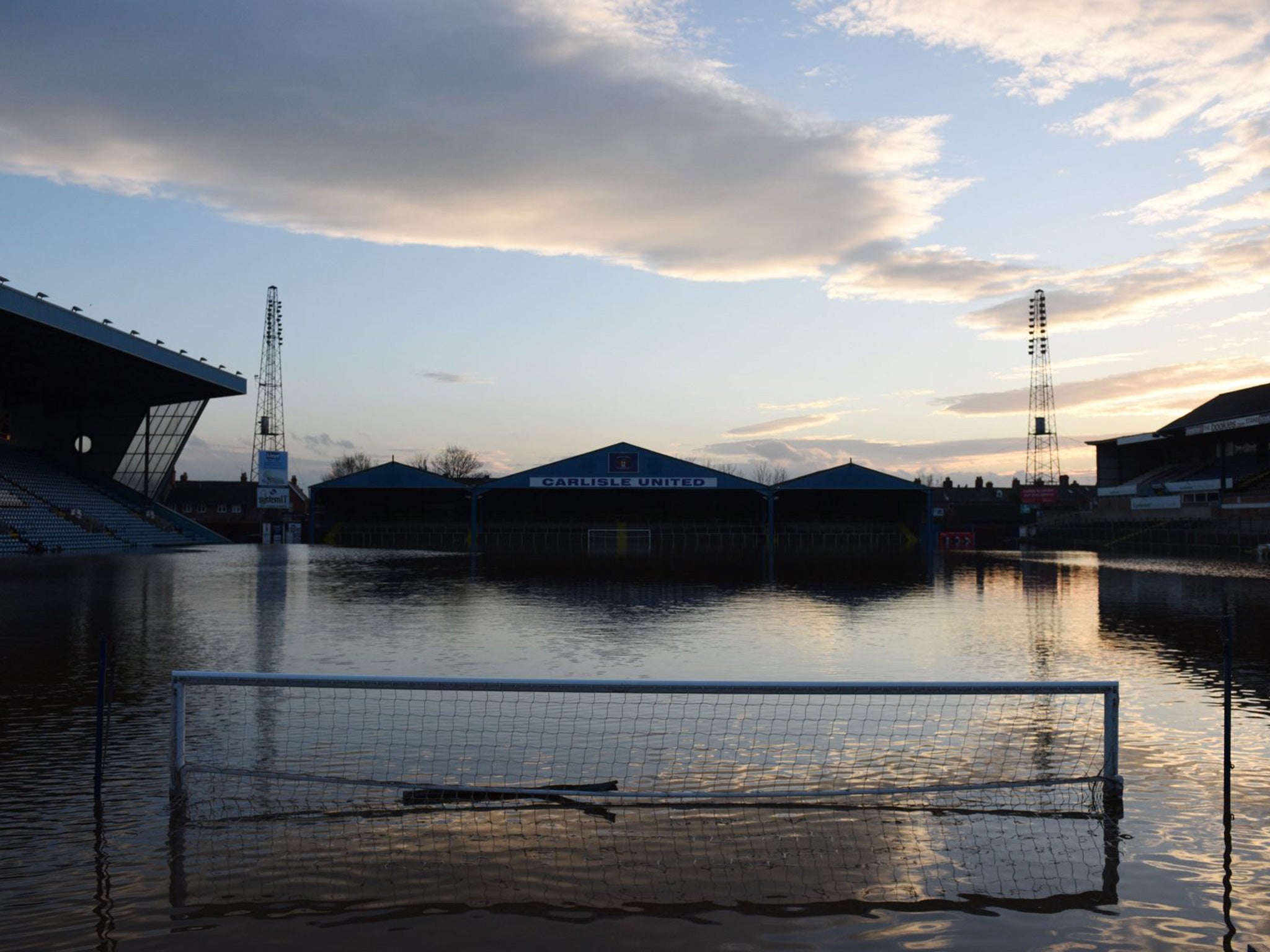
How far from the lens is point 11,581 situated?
111ft

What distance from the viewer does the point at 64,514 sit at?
194 ft

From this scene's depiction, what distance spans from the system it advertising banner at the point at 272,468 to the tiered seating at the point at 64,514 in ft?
41.6

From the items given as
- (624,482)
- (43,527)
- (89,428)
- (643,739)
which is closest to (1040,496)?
(624,482)

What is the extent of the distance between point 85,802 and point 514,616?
1537cm

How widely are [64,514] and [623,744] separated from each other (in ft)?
194

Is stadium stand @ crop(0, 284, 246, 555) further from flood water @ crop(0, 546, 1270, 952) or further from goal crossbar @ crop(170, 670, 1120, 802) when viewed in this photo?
goal crossbar @ crop(170, 670, 1120, 802)

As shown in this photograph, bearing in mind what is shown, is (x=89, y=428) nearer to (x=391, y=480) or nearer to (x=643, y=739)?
(x=391, y=480)

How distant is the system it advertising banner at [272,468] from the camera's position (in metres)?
82.9

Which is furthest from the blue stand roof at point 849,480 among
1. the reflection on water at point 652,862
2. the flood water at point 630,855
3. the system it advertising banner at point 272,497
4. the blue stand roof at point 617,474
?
the reflection on water at point 652,862

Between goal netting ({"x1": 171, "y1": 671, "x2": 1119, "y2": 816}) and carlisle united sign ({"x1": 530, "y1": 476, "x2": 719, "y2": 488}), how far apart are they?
6481cm

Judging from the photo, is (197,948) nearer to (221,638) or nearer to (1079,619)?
(221,638)

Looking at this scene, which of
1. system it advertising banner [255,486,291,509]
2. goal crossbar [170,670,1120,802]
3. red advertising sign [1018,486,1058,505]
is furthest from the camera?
red advertising sign [1018,486,1058,505]

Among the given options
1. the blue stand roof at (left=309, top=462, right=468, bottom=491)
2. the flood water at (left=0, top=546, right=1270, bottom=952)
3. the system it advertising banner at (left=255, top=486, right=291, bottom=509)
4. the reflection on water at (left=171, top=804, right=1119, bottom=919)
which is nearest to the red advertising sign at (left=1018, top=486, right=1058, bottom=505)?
the blue stand roof at (left=309, top=462, right=468, bottom=491)

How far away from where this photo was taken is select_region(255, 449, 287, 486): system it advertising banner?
8294 cm
